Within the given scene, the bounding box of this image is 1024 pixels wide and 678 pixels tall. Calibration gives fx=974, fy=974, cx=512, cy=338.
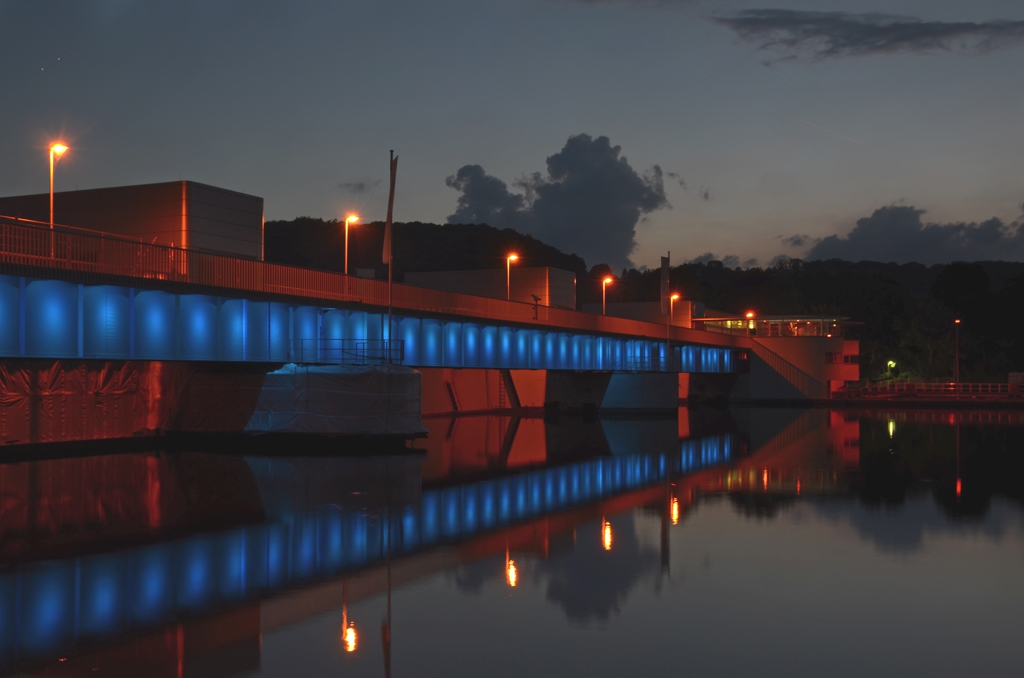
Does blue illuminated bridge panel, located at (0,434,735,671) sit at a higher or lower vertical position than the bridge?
lower

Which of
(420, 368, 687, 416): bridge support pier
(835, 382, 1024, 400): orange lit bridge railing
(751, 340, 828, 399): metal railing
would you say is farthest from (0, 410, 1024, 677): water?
(751, 340, 828, 399): metal railing

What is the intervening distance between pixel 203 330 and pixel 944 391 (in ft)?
229

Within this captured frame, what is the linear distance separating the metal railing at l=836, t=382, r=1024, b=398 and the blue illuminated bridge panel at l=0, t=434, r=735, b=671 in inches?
2635

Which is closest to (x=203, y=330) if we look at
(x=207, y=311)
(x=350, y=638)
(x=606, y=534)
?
(x=207, y=311)

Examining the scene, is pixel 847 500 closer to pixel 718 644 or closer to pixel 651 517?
pixel 651 517

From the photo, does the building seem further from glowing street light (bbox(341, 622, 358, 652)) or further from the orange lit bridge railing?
the orange lit bridge railing

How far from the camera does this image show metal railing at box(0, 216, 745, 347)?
26891 millimetres

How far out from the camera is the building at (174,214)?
1375 inches

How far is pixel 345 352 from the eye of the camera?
121ft

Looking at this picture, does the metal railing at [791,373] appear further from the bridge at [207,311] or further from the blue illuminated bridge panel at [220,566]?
the blue illuminated bridge panel at [220,566]

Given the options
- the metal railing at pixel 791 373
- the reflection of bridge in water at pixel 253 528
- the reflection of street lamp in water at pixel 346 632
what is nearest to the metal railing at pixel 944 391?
the metal railing at pixel 791 373

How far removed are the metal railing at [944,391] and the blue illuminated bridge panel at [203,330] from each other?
4697 cm

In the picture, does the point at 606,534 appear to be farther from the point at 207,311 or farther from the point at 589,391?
the point at 589,391

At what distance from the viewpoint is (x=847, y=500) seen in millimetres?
20828
